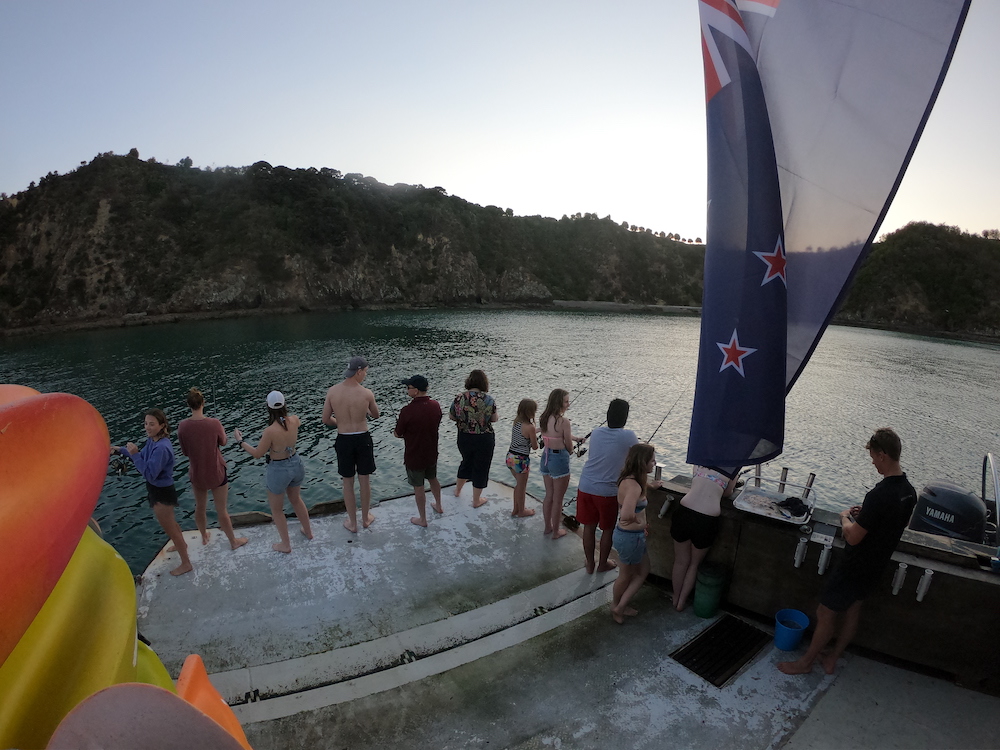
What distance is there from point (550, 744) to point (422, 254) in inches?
3402

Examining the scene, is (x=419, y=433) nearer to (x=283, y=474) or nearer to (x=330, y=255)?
(x=283, y=474)

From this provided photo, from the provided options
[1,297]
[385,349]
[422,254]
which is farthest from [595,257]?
[1,297]

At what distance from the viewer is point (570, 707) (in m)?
3.68

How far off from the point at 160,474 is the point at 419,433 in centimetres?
265

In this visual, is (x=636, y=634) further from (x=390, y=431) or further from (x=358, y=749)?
(x=390, y=431)

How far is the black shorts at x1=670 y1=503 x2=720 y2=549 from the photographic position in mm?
4469

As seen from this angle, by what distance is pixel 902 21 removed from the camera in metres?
2.85

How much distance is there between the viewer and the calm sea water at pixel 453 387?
13.7 meters

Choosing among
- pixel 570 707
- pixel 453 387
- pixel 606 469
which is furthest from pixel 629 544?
pixel 453 387

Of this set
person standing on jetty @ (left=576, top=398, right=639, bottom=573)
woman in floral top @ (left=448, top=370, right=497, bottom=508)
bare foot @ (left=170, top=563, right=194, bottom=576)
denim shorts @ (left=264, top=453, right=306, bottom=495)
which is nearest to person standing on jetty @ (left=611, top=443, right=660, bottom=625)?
person standing on jetty @ (left=576, top=398, right=639, bottom=573)

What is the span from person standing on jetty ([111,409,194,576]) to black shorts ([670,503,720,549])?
478 centimetres

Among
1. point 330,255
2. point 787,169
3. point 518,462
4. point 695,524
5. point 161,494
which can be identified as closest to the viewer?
point 787,169

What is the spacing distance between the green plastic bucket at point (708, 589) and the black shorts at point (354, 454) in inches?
143

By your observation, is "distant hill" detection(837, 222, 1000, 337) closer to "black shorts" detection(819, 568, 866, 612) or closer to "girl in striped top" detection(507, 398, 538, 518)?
"girl in striped top" detection(507, 398, 538, 518)
